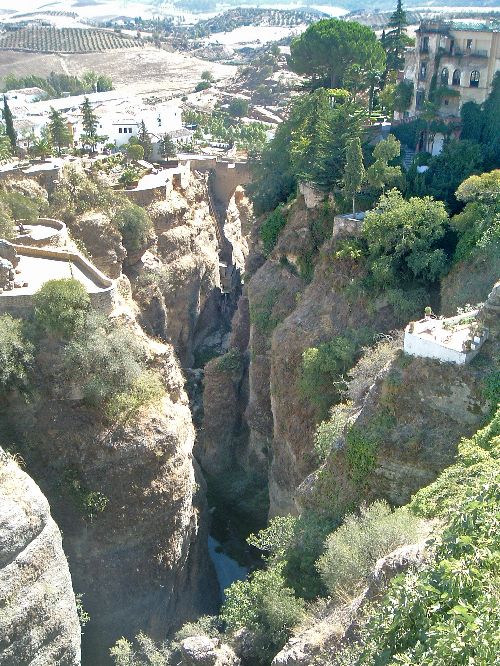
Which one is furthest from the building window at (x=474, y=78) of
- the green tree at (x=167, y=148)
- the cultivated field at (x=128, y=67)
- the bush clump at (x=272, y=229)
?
the cultivated field at (x=128, y=67)

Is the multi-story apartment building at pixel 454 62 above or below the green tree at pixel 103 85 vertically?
above

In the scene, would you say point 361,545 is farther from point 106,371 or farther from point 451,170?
point 451,170

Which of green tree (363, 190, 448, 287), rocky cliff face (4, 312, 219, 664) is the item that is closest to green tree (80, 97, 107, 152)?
green tree (363, 190, 448, 287)

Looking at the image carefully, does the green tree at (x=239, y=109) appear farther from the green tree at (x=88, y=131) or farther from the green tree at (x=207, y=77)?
the green tree at (x=88, y=131)

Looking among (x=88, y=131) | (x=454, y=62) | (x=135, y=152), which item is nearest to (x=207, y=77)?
(x=88, y=131)

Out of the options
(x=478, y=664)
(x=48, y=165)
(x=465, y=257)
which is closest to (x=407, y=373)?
(x=465, y=257)

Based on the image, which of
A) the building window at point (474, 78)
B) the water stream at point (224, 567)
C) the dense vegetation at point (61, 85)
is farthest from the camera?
the dense vegetation at point (61, 85)

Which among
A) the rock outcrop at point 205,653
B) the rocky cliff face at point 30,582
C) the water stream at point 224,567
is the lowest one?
the water stream at point 224,567
